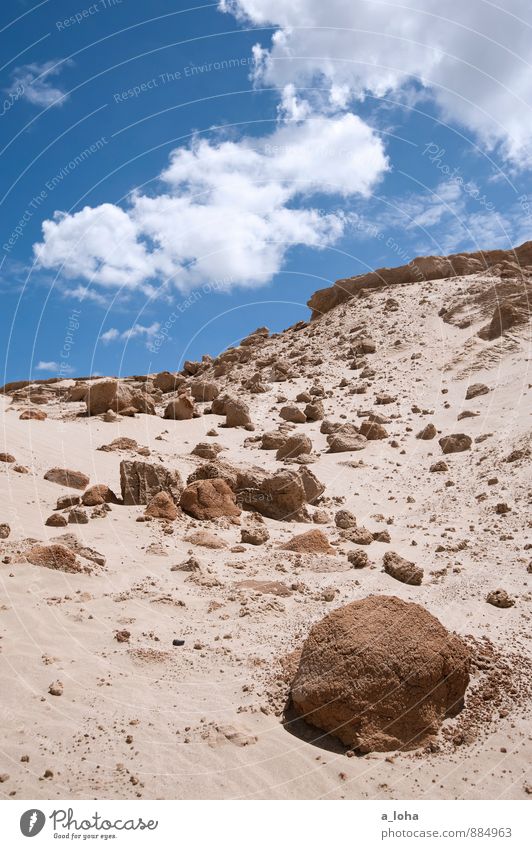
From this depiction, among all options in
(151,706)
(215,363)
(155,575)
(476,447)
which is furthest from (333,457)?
(215,363)

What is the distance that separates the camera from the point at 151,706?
548cm

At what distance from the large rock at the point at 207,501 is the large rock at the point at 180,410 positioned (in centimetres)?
957

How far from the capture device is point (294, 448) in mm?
16984

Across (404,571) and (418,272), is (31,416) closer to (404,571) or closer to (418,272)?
(404,571)

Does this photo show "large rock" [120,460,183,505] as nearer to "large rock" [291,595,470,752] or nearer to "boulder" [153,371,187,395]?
"large rock" [291,595,470,752]

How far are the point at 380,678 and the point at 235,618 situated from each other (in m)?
2.43

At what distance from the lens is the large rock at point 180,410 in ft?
69.2

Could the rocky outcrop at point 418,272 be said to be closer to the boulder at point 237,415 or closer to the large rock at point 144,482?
the boulder at point 237,415

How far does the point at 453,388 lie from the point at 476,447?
22.6 ft

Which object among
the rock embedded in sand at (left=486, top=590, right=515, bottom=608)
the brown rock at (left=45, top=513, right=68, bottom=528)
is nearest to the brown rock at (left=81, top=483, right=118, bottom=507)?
the brown rock at (left=45, top=513, right=68, bottom=528)

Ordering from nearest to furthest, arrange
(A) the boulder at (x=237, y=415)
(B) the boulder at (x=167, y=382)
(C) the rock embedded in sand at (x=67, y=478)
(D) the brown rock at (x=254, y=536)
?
(D) the brown rock at (x=254, y=536)
(C) the rock embedded in sand at (x=67, y=478)
(A) the boulder at (x=237, y=415)
(B) the boulder at (x=167, y=382)

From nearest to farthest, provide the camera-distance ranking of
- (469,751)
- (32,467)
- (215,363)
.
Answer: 1. (469,751)
2. (32,467)
3. (215,363)
